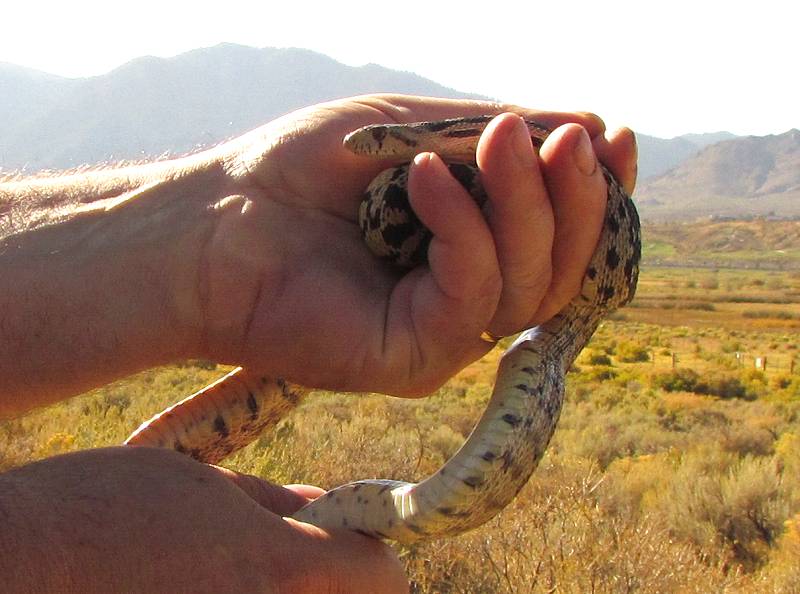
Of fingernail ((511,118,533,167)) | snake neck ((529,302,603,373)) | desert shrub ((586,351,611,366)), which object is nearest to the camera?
fingernail ((511,118,533,167))

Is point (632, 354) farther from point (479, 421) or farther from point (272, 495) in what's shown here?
point (272, 495)

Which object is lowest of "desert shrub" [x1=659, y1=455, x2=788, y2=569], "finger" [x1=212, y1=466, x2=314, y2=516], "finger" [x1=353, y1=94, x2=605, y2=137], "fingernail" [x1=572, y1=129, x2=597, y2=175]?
"desert shrub" [x1=659, y1=455, x2=788, y2=569]

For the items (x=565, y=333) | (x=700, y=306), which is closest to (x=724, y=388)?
(x=565, y=333)

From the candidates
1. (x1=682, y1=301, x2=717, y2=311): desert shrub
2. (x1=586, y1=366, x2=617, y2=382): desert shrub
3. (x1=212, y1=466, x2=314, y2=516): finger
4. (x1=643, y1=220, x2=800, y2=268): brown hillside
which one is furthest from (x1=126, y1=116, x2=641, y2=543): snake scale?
(x1=643, y1=220, x2=800, y2=268): brown hillside

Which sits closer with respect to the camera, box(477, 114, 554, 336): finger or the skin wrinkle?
box(477, 114, 554, 336): finger

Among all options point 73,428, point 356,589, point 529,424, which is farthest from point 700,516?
point 356,589

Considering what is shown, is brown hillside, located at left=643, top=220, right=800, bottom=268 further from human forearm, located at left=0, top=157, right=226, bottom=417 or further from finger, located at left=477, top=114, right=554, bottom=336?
human forearm, located at left=0, top=157, right=226, bottom=417

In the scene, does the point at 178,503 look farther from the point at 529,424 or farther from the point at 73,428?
the point at 73,428
